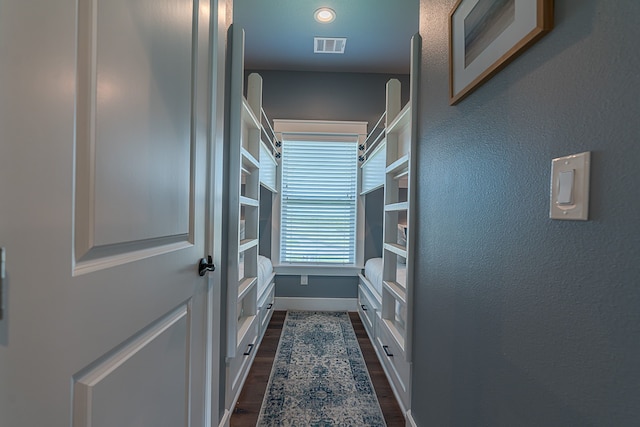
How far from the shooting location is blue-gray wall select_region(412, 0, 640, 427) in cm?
52

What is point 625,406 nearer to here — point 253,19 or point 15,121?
point 15,121

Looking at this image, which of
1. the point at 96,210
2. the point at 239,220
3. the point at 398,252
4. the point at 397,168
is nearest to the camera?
the point at 96,210

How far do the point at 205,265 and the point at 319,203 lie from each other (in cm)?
248

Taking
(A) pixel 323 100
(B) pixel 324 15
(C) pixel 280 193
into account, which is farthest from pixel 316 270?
(B) pixel 324 15

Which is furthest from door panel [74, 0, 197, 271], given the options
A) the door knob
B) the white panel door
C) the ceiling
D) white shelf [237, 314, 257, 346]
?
the ceiling

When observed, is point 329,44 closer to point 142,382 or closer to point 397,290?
point 397,290

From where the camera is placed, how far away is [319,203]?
3527 mm

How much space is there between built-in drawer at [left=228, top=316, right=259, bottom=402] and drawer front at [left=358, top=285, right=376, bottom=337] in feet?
3.40

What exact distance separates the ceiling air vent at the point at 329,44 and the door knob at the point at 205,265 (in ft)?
8.52

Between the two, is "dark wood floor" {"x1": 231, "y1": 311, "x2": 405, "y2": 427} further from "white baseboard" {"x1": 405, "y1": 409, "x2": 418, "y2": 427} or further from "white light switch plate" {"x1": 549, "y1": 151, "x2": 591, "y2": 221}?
"white light switch plate" {"x1": 549, "y1": 151, "x2": 591, "y2": 221}

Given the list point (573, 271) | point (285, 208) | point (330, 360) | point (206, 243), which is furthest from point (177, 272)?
point (285, 208)

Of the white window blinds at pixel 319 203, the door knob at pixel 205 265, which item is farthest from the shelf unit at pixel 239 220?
the white window blinds at pixel 319 203

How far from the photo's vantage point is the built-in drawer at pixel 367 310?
2.61 m

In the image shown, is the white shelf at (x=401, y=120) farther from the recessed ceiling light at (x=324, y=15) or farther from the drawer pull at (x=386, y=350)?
the drawer pull at (x=386, y=350)
